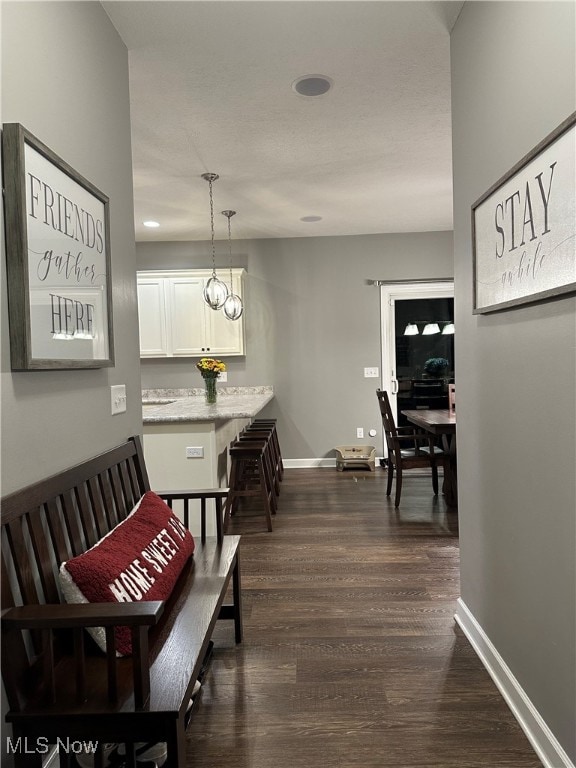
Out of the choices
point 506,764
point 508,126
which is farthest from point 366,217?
point 506,764

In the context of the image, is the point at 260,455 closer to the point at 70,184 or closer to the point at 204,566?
the point at 204,566

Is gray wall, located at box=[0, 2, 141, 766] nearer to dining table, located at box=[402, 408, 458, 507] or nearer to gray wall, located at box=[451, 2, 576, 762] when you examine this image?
gray wall, located at box=[451, 2, 576, 762]

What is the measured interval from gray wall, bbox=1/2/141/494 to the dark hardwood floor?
3.61ft

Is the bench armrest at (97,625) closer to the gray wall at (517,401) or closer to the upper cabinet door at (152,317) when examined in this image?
the gray wall at (517,401)

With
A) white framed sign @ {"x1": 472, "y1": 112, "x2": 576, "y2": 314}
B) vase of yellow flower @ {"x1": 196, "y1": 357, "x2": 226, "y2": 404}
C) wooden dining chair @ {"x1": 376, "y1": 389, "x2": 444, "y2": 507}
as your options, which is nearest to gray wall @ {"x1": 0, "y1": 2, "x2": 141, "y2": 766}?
white framed sign @ {"x1": 472, "y1": 112, "x2": 576, "y2": 314}

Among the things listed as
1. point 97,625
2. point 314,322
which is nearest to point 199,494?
point 97,625

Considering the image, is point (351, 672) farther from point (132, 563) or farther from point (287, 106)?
point (287, 106)

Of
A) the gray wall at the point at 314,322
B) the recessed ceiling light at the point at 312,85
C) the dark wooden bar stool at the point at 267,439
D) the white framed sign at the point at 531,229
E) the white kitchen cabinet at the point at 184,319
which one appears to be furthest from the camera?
the gray wall at the point at 314,322

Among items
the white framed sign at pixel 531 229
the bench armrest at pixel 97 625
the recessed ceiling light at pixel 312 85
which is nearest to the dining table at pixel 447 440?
the white framed sign at pixel 531 229

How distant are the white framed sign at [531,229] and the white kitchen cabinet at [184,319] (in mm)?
4162

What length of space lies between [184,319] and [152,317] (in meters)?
0.38

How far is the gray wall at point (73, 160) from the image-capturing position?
141cm

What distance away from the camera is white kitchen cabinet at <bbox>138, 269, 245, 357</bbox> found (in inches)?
232

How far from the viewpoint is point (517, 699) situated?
177cm
